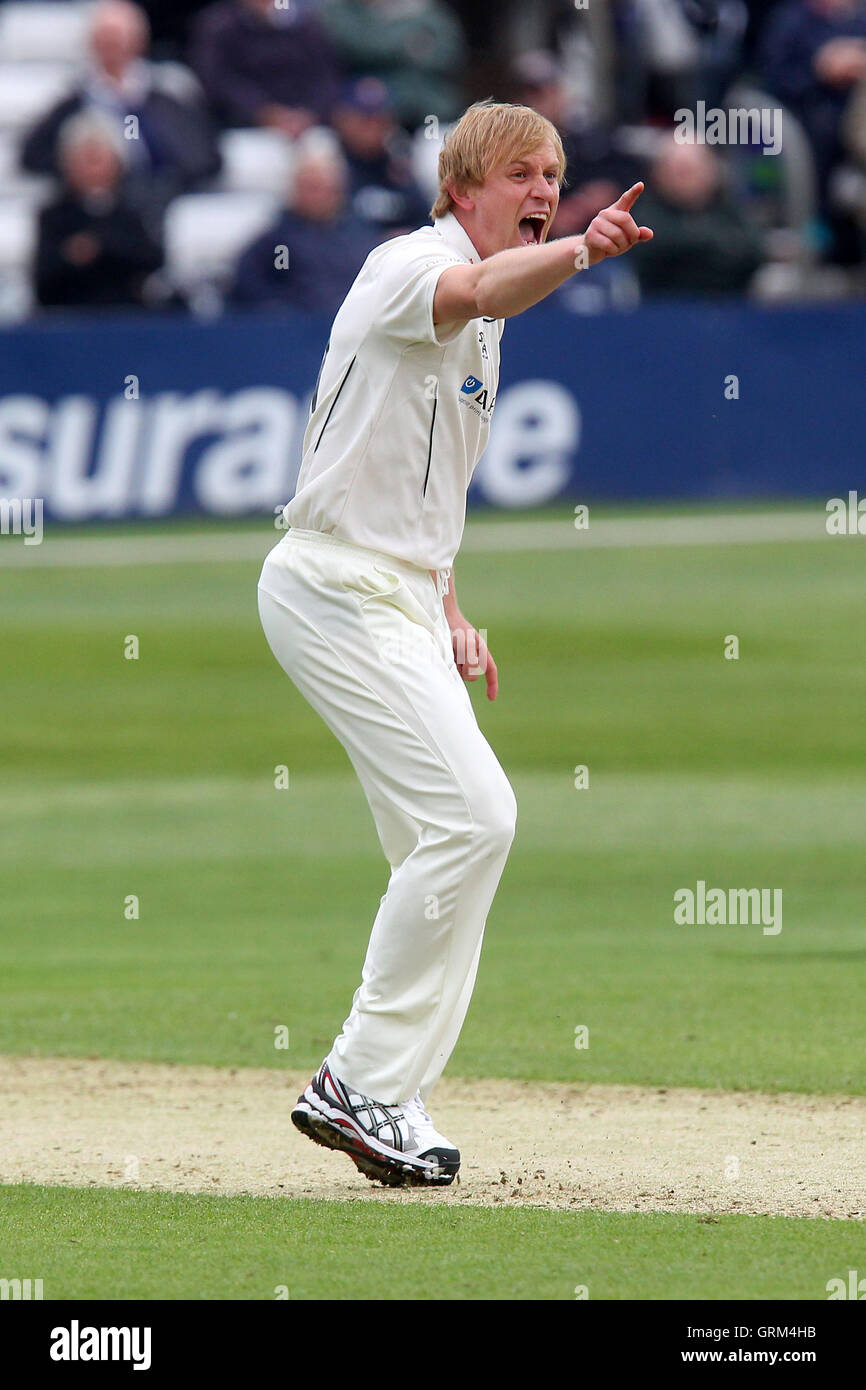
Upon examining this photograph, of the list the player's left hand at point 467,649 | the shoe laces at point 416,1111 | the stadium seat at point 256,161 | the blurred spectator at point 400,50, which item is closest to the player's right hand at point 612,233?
the player's left hand at point 467,649

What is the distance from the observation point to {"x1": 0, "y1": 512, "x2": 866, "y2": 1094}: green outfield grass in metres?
8.29

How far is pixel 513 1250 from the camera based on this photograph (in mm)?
5258

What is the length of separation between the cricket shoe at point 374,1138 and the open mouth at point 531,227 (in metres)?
2.19

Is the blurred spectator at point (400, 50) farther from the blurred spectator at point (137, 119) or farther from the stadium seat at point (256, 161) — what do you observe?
the blurred spectator at point (137, 119)

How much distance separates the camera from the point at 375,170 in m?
22.2

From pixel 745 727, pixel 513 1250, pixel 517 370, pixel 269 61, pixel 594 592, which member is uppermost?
pixel 269 61

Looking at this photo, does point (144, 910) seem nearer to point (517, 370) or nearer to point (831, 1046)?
point (831, 1046)

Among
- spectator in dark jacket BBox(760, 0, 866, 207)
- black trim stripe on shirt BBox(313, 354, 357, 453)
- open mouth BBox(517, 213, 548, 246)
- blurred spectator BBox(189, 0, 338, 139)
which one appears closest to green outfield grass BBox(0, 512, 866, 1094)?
black trim stripe on shirt BBox(313, 354, 357, 453)

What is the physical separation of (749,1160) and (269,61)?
18.3m

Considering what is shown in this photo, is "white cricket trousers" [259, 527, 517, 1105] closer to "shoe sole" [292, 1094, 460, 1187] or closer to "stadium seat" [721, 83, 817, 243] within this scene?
"shoe sole" [292, 1094, 460, 1187]

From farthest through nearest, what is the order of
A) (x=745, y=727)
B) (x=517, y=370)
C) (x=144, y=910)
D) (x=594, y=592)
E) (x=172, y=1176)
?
(x=517, y=370)
(x=594, y=592)
(x=745, y=727)
(x=144, y=910)
(x=172, y=1176)

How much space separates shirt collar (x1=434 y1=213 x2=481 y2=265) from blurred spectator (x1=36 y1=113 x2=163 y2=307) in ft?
48.5

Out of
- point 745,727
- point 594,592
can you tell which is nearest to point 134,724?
point 745,727

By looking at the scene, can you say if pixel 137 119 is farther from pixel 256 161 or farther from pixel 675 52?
pixel 675 52
